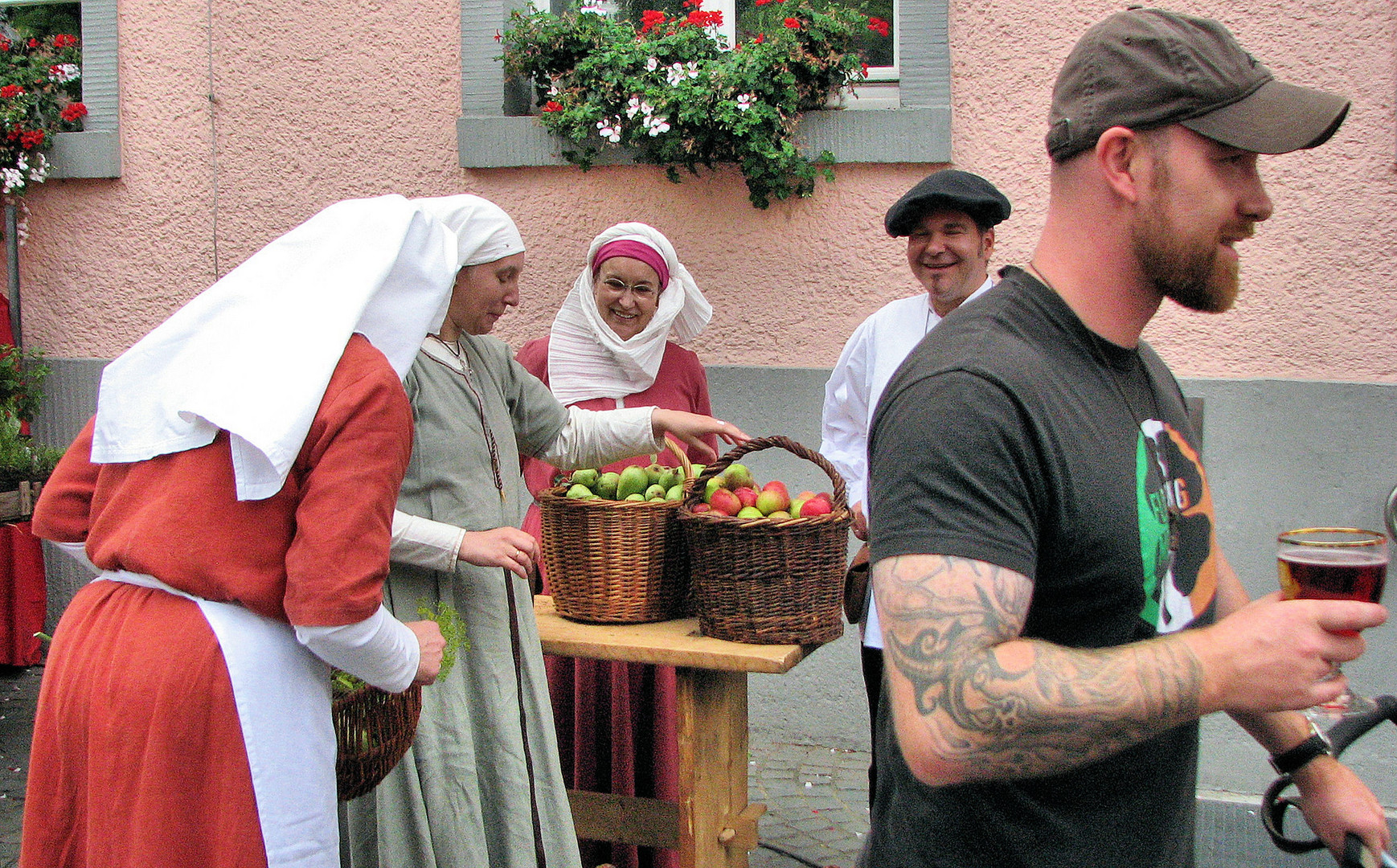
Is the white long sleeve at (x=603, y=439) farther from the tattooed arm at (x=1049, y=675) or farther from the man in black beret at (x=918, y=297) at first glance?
the tattooed arm at (x=1049, y=675)

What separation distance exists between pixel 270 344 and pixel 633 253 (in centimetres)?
198

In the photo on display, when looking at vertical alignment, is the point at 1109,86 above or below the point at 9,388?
above

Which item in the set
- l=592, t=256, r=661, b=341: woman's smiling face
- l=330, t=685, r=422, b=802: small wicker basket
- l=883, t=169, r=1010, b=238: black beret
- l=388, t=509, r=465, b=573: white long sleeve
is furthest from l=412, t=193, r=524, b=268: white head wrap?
l=883, t=169, r=1010, b=238: black beret

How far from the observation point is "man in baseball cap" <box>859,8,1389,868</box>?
119 cm

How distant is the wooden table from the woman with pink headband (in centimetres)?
28

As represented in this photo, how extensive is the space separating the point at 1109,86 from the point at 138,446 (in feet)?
5.41

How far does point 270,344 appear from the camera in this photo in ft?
6.37

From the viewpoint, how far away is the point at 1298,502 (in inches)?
165

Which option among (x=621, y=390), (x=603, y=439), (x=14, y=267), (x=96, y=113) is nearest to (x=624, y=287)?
(x=621, y=390)

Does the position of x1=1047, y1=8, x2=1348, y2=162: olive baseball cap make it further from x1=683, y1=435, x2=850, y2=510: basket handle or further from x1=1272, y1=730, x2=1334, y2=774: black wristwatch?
x1=683, y1=435, x2=850, y2=510: basket handle

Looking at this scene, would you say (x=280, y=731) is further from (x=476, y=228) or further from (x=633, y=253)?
(x=633, y=253)

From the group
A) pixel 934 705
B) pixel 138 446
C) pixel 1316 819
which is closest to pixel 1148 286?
pixel 934 705

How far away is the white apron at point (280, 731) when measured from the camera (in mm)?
1910

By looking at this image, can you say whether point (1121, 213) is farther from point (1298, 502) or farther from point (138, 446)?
point (1298, 502)
